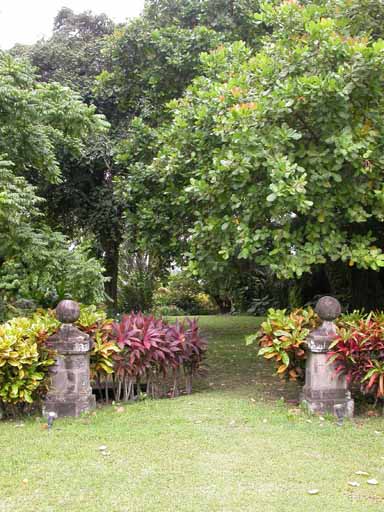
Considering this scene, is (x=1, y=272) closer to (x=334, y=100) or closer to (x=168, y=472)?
(x=168, y=472)

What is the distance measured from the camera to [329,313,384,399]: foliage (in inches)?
230

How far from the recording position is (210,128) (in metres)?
7.52

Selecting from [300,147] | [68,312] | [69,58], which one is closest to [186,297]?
[69,58]

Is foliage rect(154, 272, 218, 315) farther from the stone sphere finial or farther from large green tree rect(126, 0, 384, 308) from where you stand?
the stone sphere finial

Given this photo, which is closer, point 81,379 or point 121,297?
point 81,379

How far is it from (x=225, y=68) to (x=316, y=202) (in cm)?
286

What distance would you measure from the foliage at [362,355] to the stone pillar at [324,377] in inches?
3.8

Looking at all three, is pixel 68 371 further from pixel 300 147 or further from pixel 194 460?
pixel 300 147

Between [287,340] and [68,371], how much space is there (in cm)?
245

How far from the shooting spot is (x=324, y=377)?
6070mm

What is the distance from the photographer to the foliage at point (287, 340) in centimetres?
622

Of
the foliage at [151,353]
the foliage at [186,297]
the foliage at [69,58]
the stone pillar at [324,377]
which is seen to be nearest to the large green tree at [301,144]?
the stone pillar at [324,377]

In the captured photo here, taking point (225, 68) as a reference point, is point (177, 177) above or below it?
below

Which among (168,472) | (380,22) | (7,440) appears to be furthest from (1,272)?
(380,22)
